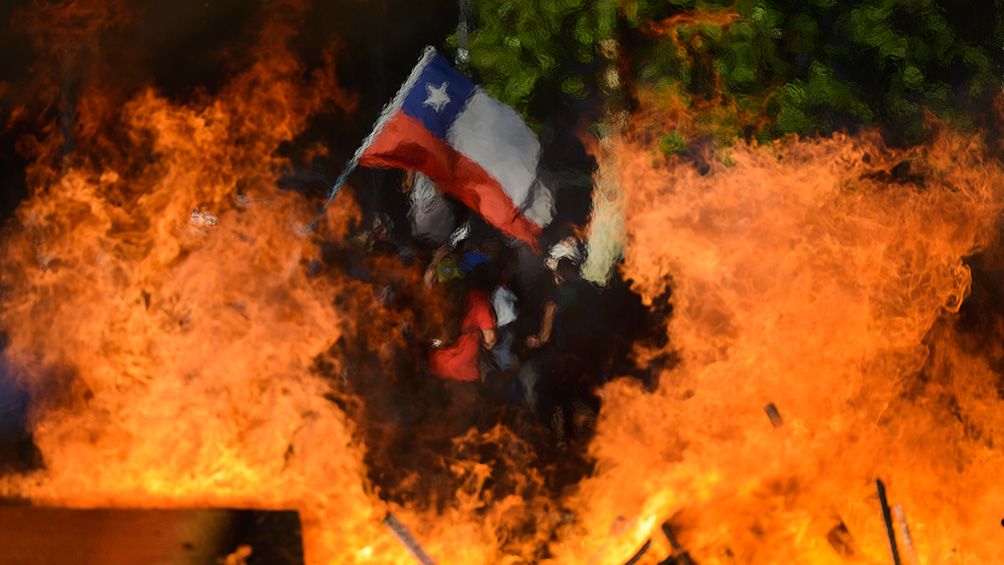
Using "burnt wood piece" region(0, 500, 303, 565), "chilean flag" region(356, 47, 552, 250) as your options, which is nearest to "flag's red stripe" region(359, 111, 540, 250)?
"chilean flag" region(356, 47, 552, 250)

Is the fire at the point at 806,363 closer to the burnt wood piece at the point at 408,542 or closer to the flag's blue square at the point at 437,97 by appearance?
the burnt wood piece at the point at 408,542

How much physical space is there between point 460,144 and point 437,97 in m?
0.46

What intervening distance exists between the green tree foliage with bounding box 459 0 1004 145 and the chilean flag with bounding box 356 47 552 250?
11.7 inches

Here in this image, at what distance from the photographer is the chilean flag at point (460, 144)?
5875 mm

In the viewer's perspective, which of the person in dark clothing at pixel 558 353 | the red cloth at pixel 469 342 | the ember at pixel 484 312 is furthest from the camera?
the person in dark clothing at pixel 558 353

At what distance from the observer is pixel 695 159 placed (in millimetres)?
6906

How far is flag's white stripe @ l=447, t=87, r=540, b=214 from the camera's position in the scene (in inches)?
236

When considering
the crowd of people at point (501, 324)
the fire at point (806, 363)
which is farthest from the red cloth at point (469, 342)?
the fire at point (806, 363)

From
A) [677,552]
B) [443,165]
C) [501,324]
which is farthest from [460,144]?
[677,552]

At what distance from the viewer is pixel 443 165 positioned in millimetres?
6031

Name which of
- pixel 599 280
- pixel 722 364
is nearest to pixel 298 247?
pixel 599 280

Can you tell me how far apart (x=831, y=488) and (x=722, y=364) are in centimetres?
144

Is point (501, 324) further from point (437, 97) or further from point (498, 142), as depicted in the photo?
point (437, 97)

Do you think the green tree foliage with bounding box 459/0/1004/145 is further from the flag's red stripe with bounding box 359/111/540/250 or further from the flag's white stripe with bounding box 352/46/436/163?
the flag's red stripe with bounding box 359/111/540/250
